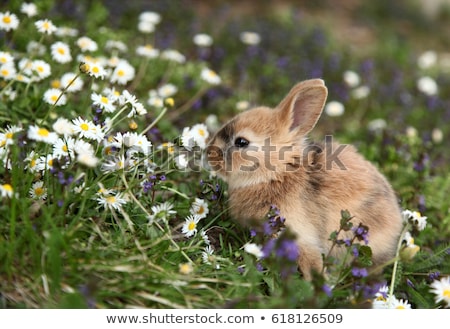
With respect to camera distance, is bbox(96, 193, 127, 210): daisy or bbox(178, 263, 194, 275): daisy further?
bbox(96, 193, 127, 210): daisy

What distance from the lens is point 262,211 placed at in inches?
A: 164

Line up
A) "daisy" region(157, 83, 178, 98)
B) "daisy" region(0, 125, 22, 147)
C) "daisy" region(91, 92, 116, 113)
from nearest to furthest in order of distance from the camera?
"daisy" region(0, 125, 22, 147) < "daisy" region(91, 92, 116, 113) < "daisy" region(157, 83, 178, 98)

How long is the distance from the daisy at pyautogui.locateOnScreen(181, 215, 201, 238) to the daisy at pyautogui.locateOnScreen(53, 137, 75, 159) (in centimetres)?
95

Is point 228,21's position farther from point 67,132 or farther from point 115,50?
point 67,132

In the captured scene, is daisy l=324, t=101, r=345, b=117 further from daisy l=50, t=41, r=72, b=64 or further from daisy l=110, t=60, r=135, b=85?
daisy l=50, t=41, r=72, b=64

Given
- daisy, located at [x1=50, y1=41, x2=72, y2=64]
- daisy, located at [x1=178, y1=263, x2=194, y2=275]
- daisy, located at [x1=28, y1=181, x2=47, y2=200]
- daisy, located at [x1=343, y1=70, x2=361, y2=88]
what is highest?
daisy, located at [x1=50, y1=41, x2=72, y2=64]

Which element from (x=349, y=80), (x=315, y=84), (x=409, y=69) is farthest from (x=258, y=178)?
(x=409, y=69)

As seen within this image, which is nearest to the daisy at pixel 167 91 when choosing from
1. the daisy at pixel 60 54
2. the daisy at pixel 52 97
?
the daisy at pixel 60 54

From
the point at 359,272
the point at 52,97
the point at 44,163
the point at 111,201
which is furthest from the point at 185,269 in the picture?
the point at 52,97

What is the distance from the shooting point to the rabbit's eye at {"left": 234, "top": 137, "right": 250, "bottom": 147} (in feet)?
14.2

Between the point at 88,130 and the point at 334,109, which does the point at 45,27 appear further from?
the point at 334,109

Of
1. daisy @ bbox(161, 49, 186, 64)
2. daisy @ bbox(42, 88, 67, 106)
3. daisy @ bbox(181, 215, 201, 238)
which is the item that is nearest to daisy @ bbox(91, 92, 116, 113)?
daisy @ bbox(42, 88, 67, 106)

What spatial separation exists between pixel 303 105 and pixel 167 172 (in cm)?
120

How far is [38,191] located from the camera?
12.0ft
